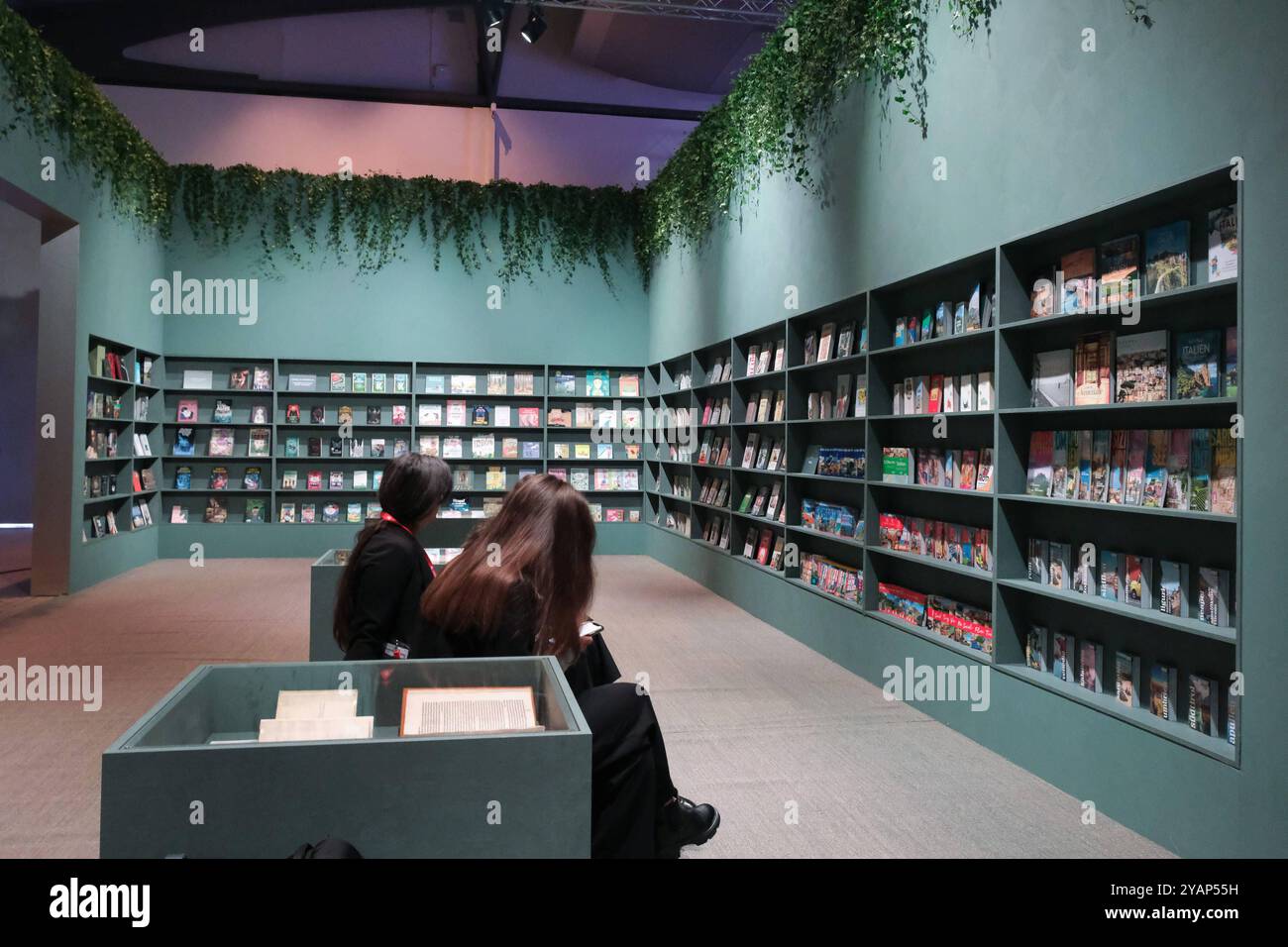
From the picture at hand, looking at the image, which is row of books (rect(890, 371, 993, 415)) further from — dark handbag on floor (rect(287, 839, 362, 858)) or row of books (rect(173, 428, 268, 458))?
row of books (rect(173, 428, 268, 458))

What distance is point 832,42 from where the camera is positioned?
527cm

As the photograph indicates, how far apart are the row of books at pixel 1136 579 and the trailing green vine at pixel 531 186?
1.88 m

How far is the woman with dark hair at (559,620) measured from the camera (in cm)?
214

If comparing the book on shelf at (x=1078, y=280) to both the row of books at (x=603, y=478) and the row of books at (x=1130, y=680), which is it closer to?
the row of books at (x=1130, y=680)

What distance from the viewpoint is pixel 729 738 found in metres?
4.01

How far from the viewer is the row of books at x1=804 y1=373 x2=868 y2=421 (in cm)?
529

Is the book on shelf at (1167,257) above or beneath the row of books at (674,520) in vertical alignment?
above

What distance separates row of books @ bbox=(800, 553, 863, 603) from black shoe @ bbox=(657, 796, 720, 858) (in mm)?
2591

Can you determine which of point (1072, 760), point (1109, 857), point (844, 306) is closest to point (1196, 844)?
point (1109, 857)

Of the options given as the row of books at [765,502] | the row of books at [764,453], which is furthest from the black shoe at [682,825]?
the row of books at [764,453]

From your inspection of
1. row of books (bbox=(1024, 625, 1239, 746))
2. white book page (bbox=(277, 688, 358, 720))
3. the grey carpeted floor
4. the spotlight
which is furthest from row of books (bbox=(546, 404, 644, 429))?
white book page (bbox=(277, 688, 358, 720))

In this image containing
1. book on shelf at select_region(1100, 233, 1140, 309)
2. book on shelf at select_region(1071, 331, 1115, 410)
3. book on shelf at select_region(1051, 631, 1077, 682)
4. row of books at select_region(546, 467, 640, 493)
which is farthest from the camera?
row of books at select_region(546, 467, 640, 493)
